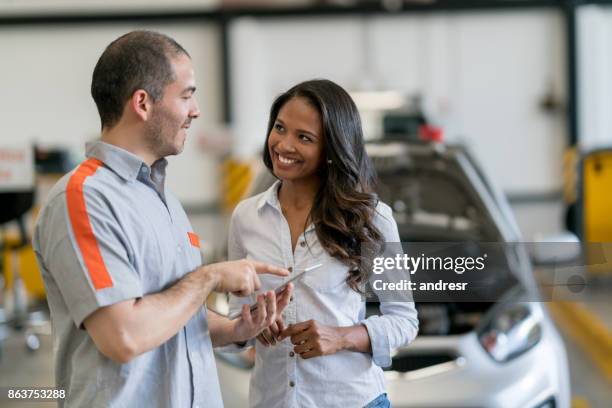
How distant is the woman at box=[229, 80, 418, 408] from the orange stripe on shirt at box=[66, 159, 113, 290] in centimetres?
50

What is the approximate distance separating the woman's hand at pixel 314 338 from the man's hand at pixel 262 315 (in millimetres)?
69

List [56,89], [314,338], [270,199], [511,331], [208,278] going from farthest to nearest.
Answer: [56,89], [511,331], [270,199], [314,338], [208,278]

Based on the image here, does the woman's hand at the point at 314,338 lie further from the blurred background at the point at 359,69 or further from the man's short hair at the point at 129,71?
the blurred background at the point at 359,69

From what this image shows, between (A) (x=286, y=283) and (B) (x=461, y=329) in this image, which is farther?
(B) (x=461, y=329)

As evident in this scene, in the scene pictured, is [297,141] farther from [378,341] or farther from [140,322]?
[140,322]

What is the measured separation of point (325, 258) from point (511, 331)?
1454mm

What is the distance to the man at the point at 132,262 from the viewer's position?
160 cm

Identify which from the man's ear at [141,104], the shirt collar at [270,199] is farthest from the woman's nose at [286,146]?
the man's ear at [141,104]

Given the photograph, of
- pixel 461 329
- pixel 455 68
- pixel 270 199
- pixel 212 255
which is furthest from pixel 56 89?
pixel 270 199

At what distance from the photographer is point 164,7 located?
11.0 m

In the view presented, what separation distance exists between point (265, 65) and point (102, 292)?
32.7 ft

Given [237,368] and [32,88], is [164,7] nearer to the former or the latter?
[32,88]

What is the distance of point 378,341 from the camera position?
199cm

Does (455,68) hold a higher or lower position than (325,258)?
higher
